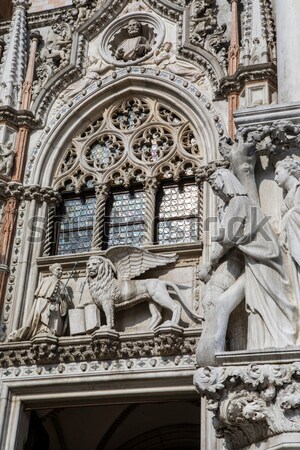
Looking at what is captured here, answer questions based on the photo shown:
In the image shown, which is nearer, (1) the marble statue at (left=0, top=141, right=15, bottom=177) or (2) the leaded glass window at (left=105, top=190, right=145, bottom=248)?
(2) the leaded glass window at (left=105, top=190, right=145, bottom=248)

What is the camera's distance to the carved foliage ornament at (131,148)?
12.8m

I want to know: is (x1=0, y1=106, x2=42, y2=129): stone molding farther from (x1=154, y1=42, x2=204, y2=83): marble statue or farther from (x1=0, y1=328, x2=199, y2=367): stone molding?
(x1=0, y1=328, x2=199, y2=367): stone molding

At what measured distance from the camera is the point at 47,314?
11.2 metres

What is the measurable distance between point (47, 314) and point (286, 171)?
5.55 meters

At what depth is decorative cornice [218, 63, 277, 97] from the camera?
11.9 m

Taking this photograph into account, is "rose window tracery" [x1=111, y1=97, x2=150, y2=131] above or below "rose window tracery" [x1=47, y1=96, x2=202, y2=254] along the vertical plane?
above

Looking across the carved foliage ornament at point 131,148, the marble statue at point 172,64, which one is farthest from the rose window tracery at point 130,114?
the marble statue at point 172,64

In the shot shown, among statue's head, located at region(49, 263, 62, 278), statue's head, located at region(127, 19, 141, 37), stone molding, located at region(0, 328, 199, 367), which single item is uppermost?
statue's head, located at region(127, 19, 141, 37)

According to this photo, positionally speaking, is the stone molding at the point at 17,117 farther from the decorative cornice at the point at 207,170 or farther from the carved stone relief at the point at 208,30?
the decorative cornice at the point at 207,170

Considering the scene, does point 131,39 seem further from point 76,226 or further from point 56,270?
point 56,270

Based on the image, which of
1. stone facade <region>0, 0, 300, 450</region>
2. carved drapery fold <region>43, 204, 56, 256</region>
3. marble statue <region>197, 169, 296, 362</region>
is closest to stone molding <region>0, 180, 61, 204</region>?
stone facade <region>0, 0, 300, 450</region>

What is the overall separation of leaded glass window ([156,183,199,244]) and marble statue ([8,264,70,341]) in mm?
1834

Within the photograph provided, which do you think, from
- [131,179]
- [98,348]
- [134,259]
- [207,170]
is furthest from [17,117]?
[98,348]

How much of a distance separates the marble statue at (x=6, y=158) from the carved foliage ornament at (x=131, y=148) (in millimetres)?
830
